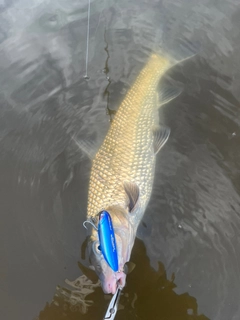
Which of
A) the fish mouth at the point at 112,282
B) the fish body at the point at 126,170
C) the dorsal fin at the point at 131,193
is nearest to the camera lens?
the fish mouth at the point at 112,282

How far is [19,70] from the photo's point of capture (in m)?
4.02

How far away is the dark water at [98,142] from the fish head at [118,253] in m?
0.22

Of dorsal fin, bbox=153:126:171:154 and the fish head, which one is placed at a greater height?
dorsal fin, bbox=153:126:171:154

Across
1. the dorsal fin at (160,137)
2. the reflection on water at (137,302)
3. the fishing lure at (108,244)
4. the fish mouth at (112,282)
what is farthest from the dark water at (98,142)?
the fishing lure at (108,244)

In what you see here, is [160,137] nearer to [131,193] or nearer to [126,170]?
[126,170]

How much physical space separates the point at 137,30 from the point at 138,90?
53.8 inches

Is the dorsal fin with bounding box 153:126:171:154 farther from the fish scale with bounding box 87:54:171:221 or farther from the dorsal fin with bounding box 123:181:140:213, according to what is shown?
the dorsal fin with bounding box 123:181:140:213

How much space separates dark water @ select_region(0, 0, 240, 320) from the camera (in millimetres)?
2523

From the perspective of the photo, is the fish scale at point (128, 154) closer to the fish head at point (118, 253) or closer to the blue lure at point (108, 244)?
the fish head at point (118, 253)

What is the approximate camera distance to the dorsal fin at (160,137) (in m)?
3.12

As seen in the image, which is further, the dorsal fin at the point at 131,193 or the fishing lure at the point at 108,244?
the dorsal fin at the point at 131,193

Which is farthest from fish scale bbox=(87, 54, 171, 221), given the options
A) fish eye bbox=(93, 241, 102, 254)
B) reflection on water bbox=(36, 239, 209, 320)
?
reflection on water bbox=(36, 239, 209, 320)

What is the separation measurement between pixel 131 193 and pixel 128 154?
1.28 feet

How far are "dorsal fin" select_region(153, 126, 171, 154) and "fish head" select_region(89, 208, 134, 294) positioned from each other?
2.45 ft
